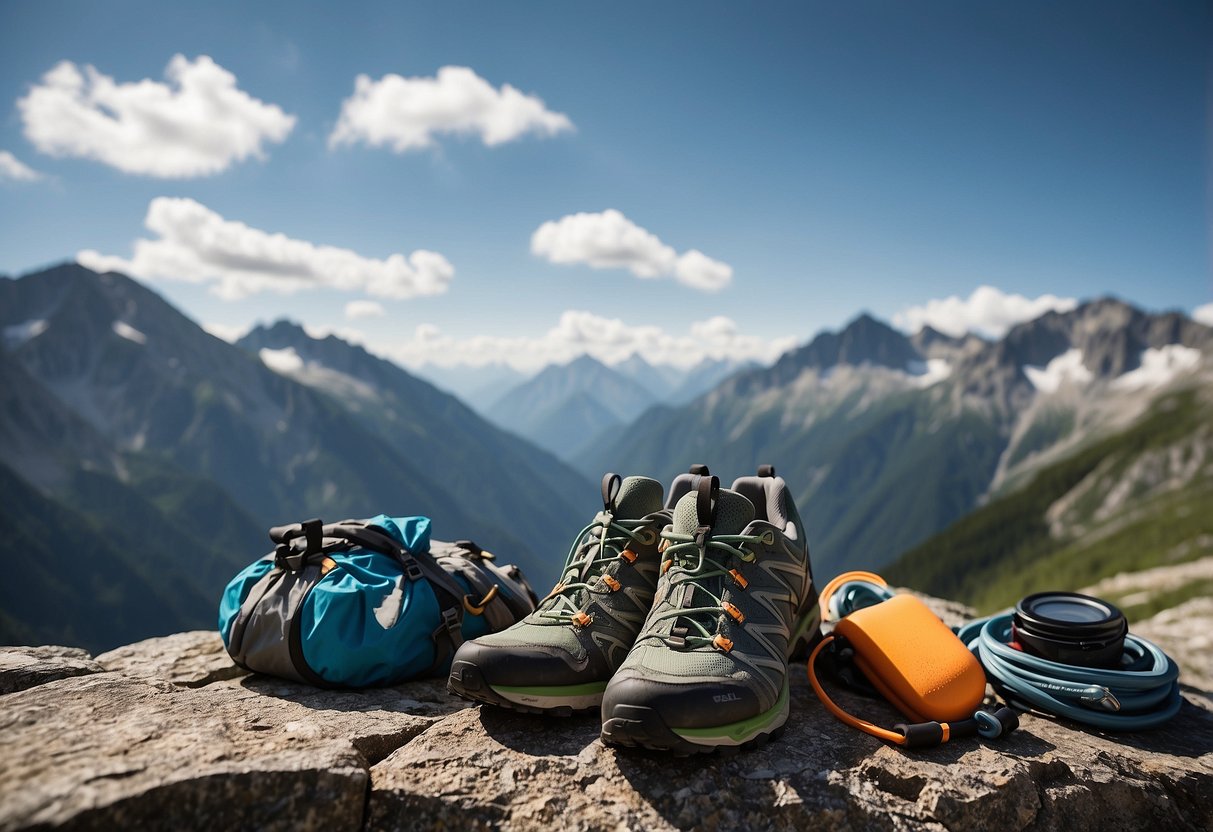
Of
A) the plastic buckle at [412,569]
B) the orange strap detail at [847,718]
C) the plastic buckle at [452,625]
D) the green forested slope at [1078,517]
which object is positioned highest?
the plastic buckle at [412,569]

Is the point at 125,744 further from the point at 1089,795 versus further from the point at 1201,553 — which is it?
the point at 1201,553

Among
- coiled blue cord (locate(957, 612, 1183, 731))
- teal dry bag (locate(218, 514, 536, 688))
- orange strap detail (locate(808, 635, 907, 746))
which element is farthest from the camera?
teal dry bag (locate(218, 514, 536, 688))

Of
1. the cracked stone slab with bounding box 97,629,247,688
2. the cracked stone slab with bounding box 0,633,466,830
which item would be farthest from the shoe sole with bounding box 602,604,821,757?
the cracked stone slab with bounding box 97,629,247,688

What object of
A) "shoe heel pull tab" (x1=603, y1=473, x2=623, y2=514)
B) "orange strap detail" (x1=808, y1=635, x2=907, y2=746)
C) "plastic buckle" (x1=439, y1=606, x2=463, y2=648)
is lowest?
"orange strap detail" (x1=808, y1=635, x2=907, y2=746)

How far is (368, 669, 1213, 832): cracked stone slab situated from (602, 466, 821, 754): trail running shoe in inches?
9.9

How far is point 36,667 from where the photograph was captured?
14.7 ft

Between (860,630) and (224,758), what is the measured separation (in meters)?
3.91

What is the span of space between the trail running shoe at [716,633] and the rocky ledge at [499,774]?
1.01ft

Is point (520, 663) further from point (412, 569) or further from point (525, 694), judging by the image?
point (412, 569)

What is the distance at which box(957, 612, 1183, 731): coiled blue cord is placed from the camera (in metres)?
4.20

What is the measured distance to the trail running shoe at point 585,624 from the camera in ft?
11.7

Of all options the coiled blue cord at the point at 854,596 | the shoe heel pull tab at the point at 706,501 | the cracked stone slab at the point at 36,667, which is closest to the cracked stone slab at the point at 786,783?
Result: the shoe heel pull tab at the point at 706,501

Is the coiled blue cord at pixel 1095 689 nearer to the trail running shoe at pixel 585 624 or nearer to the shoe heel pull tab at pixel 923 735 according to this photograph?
the shoe heel pull tab at pixel 923 735

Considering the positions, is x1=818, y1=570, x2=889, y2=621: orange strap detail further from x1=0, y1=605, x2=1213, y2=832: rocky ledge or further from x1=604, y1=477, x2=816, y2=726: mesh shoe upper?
x1=0, y1=605, x2=1213, y2=832: rocky ledge
